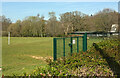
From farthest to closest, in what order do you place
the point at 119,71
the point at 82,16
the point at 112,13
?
the point at 82,16 → the point at 112,13 → the point at 119,71

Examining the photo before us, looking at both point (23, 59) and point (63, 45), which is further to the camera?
point (23, 59)

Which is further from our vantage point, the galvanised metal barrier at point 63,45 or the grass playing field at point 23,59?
the grass playing field at point 23,59

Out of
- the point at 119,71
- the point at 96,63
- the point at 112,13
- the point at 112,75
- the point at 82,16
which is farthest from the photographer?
the point at 82,16

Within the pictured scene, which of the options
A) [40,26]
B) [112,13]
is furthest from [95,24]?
[40,26]

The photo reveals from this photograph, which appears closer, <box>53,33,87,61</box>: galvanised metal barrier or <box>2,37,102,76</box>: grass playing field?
<box>53,33,87,61</box>: galvanised metal barrier

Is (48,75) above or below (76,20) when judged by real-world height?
below

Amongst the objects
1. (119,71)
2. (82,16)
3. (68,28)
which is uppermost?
(82,16)

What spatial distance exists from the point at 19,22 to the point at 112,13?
2925cm

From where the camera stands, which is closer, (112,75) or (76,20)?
(112,75)

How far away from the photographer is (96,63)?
501cm

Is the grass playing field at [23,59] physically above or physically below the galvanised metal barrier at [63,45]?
below

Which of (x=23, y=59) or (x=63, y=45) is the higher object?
(x=63, y=45)

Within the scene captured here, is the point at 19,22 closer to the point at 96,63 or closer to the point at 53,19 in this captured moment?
the point at 53,19

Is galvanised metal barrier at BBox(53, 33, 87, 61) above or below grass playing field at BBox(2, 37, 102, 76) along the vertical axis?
above
